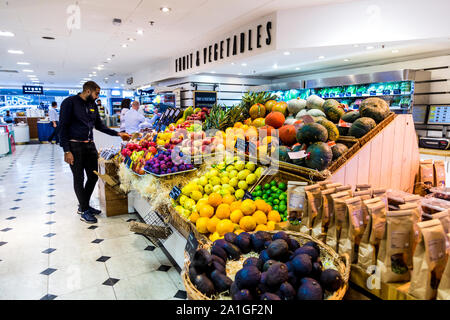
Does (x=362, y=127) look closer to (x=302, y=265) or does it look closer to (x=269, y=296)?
(x=302, y=265)

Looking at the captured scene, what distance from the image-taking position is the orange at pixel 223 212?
226 centimetres

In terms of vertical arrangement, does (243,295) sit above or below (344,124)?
below

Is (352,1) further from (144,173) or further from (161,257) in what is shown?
(161,257)

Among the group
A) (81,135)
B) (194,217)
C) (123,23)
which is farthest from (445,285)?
(123,23)

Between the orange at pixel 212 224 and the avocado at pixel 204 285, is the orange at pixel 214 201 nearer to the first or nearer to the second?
the orange at pixel 212 224

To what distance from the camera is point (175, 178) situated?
3127 millimetres

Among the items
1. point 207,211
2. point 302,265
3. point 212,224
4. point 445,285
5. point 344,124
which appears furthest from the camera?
point 344,124

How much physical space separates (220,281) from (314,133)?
1.38 metres

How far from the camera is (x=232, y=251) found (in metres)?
1.60

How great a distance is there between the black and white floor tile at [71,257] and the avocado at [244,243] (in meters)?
1.28

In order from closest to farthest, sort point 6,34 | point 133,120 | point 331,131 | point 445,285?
point 445,285 → point 331,131 → point 6,34 → point 133,120

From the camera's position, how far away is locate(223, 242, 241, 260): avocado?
62.9 inches

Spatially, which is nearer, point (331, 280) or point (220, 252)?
point (331, 280)

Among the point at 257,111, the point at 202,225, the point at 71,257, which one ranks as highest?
the point at 257,111
